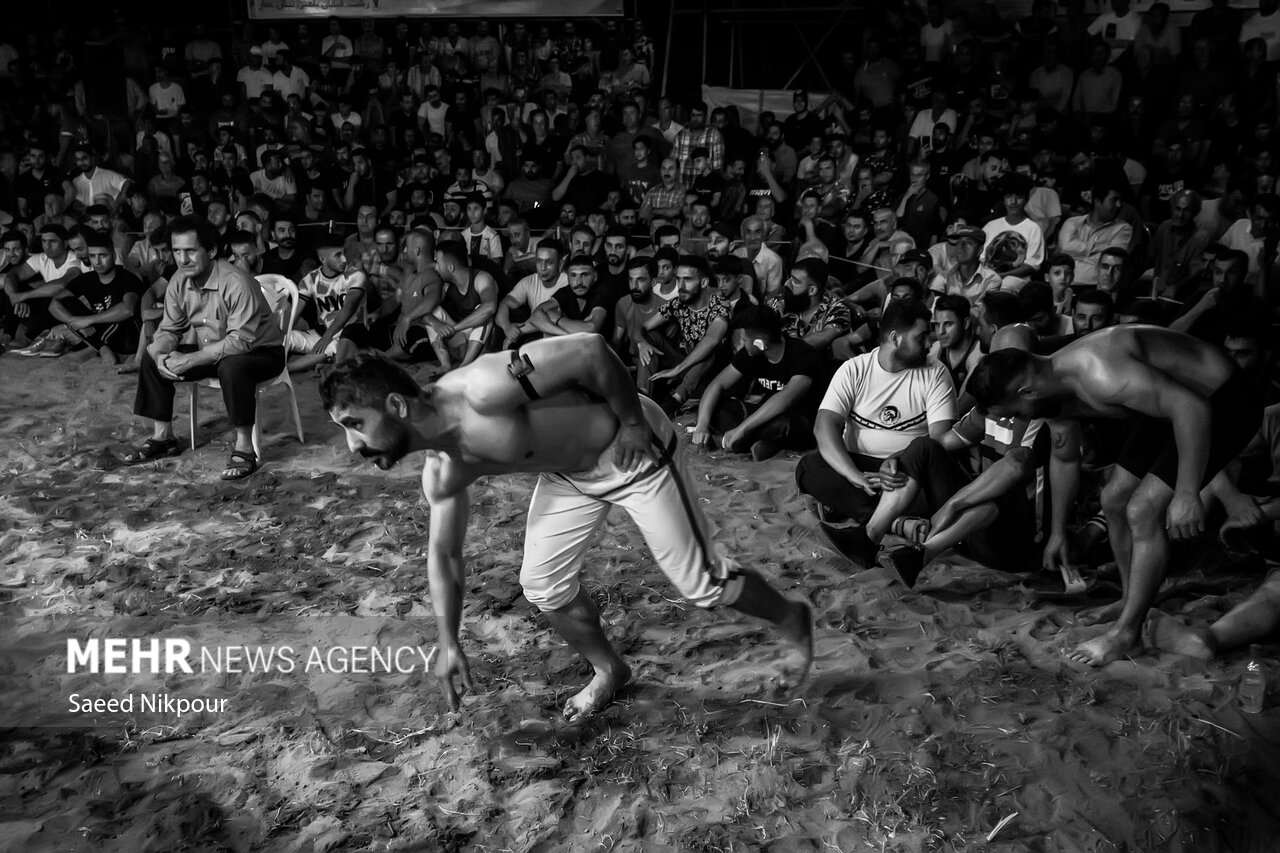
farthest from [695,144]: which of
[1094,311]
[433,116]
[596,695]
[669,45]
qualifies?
[596,695]

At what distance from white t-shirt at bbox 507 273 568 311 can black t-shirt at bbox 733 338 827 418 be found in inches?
84.1

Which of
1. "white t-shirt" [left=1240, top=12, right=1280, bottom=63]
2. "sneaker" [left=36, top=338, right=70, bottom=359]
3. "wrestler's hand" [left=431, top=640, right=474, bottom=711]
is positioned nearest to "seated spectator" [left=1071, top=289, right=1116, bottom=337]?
"wrestler's hand" [left=431, top=640, right=474, bottom=711]

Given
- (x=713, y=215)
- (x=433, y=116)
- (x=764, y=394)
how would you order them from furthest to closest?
(x=433, y=116) < (x=713, y=215) < (x=764, y=394)

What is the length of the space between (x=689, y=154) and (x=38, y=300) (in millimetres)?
5558

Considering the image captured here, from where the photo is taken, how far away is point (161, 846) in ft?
9.64

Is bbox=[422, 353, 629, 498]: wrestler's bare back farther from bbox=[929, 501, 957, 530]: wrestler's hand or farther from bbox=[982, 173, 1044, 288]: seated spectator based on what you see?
bbox=[982, 173, 1044, 288]: seated spectator

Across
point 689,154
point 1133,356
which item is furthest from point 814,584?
point 689,154

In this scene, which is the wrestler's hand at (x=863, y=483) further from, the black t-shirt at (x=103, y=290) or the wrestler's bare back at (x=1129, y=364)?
the black t-shirt at (x=103, y=290)

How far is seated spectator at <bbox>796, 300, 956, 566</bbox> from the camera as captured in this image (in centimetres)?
459

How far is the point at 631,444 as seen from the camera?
10.3 feet

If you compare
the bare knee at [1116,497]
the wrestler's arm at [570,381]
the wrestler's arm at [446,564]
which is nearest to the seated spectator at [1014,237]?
the bare knee at [1116,497]

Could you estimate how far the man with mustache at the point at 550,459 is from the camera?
2.84m

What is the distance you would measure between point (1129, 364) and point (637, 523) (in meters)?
1.69

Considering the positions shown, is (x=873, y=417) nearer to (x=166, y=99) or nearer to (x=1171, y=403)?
(x=1171, y=403)
